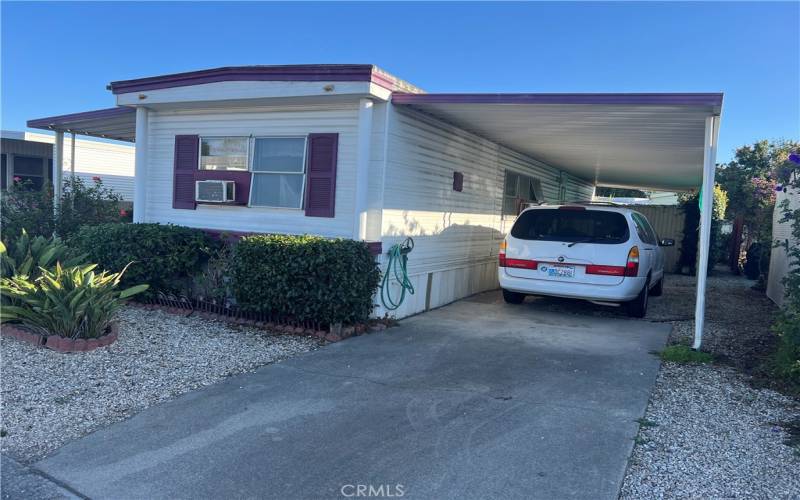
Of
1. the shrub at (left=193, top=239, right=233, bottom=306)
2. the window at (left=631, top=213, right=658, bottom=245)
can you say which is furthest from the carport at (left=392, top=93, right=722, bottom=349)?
the shrub at (left=193, top=239, right=233, bottom=306)

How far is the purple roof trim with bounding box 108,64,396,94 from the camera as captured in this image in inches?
275

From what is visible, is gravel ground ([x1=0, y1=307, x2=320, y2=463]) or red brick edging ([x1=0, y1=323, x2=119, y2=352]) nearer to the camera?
gravel ground ([x1=0, y1=307, x2=320, y2=463])

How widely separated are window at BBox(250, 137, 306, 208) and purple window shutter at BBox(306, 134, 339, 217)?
15cm

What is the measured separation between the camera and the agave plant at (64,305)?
592 centimetres

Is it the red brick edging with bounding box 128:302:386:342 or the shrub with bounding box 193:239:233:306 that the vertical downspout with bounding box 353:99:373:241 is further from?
the shrub with bounding box 193:239:233:306

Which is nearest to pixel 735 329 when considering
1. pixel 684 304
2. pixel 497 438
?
pixel 684 304

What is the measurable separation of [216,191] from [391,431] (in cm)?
536

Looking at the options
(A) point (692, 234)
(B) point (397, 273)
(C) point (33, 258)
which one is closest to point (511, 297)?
(B) point (397, 273)

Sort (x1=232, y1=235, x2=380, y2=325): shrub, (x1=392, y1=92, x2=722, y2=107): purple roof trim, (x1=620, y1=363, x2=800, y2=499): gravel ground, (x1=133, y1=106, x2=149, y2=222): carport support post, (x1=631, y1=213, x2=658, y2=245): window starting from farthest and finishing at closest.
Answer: (x1=133, y1=106, x2=149, y2=222): carport support post
(x1=631, y1=213, x2=658, y2=245): window
(x1=232, y1=235, x2=380, y2=325): shrub
(x1=392, y1=92, x2=722, y2=107): purple roof trim
(x1=620, y1=363, x2=800, y2=499): gravel ground

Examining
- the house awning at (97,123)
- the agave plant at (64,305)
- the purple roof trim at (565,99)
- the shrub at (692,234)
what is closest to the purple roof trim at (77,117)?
the house awning at (97,123)

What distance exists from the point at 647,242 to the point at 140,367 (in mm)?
7256

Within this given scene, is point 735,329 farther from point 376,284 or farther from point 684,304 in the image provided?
point 376,284

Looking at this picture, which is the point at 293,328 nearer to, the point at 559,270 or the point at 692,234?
the point at 559,270

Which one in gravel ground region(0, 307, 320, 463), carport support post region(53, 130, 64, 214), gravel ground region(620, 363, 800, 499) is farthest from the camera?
carport support post region(53, 130, 64, 214)
